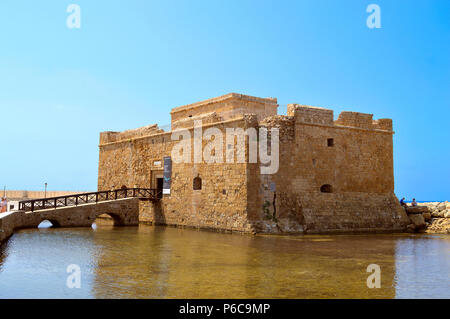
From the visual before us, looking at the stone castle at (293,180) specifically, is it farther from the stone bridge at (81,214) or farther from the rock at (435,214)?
the rock at (435,214)

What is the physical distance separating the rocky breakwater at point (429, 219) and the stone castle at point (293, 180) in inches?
16.9

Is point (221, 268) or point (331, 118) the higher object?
point (331, 118)

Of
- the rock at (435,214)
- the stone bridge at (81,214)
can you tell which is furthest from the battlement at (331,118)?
the stone bridge at (81,214)

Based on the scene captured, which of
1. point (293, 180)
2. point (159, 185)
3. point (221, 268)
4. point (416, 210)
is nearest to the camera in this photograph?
point (221, 268)

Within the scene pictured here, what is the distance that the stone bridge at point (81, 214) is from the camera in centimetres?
1602

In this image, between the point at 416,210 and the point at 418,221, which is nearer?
the point at 418,221

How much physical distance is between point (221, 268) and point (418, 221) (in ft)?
40.8

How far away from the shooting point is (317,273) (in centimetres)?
734

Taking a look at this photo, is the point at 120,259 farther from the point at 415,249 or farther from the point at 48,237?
the point at 415,249

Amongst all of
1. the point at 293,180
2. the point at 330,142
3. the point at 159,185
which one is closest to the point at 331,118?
the point at 330,142

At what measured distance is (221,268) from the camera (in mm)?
7812

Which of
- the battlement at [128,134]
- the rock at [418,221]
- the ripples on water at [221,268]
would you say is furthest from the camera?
the battlement at [128,134]

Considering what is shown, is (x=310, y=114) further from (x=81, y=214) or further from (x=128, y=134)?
(x=128, y=134)

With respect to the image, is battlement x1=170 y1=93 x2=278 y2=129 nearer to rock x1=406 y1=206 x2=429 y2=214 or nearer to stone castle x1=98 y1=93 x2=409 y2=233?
→ stone castle x1=98 y1=93 x2=409 y2=233
